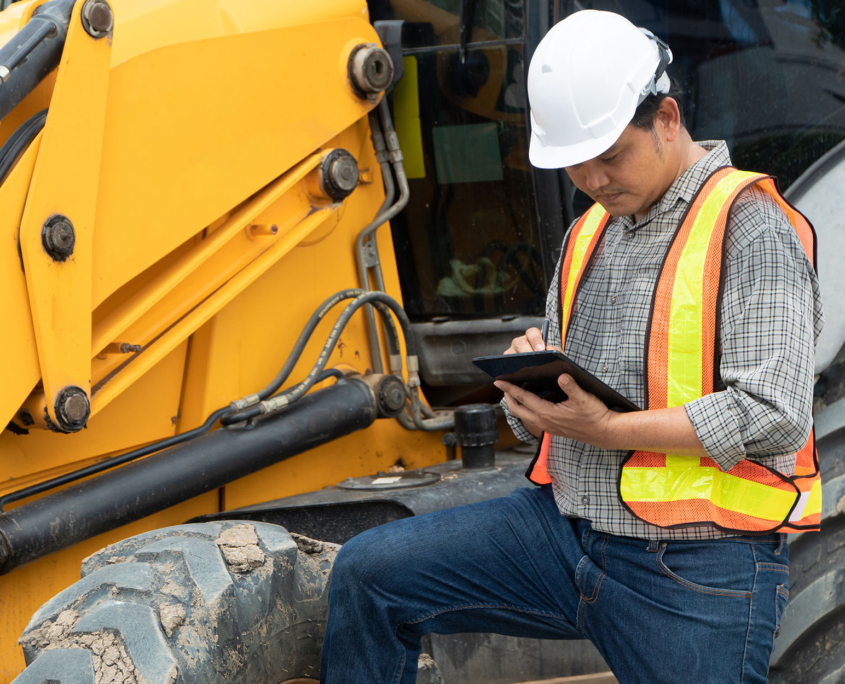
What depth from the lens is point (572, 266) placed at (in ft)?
6.64

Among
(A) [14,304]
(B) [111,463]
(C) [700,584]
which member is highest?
(A) [14,304]

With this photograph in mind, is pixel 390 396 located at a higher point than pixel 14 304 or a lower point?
lower

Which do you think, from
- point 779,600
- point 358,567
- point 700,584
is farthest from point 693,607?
point 358,567

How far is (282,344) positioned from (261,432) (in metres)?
0.28

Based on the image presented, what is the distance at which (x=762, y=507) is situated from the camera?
170cm

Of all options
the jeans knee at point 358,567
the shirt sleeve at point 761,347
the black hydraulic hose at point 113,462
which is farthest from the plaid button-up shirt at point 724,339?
the black hydraulic hose at point 113,462

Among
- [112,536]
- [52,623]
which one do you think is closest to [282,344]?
[112,536]

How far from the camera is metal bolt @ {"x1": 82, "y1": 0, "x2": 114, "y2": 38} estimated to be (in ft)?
6.51

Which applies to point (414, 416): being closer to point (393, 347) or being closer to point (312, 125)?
point (393, 347)

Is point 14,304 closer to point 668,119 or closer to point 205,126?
point 205,126

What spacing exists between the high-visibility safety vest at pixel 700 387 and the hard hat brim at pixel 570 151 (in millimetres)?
194

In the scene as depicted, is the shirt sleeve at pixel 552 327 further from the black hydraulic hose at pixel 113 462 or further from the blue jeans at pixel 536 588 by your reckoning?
the black hydraulic hose at pixel 113 462

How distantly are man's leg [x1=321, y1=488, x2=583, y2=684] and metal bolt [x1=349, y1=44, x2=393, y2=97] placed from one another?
117 centimetres

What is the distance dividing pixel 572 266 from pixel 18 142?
43.8 inches
